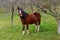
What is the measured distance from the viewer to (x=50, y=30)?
11.7m

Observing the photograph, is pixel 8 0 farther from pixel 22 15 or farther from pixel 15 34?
pixel 15 34

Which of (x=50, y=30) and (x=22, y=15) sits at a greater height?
(x=22, y=15)

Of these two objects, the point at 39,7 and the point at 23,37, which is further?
the point at 23,37

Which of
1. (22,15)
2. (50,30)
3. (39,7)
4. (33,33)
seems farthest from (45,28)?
(39,7)

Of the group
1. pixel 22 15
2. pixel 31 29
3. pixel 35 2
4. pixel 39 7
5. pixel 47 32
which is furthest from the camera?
pixel 31 29

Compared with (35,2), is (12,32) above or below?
below

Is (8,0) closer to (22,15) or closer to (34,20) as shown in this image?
(22,15)

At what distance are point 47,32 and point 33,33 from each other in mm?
757

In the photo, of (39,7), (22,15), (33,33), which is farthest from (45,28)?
(39,7)

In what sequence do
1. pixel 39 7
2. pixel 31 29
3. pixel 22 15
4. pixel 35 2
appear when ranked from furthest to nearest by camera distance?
pixel 31 29
pixel 22 15
pixel 39 7
pixel 35 2

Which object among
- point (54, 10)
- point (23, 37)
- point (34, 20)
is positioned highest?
point (54, 10)

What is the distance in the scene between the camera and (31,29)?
12.1m

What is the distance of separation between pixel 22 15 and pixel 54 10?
1929 mm

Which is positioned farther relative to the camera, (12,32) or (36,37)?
(12,32)
